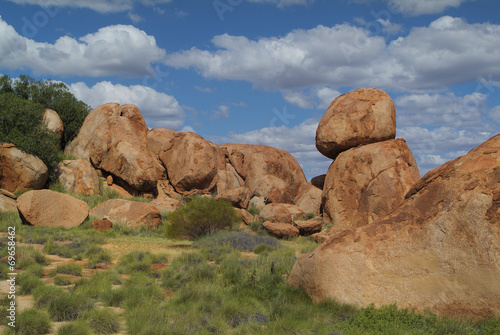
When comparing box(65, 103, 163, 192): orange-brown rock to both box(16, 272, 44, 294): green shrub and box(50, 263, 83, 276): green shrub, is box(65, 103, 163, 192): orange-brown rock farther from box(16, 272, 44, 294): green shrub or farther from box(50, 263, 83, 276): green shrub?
box(16, 272, 44, 294): green shrub

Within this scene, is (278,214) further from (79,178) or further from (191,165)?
(79,178)

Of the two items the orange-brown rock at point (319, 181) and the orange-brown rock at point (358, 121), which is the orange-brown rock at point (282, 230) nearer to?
the orange-brown rock at point (358, 121)

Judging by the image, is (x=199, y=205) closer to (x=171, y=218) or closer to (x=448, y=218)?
(x=171, y=218)

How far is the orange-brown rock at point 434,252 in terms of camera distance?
7074 mm

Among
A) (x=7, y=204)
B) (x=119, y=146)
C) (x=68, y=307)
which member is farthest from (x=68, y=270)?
(x=119, y=146)

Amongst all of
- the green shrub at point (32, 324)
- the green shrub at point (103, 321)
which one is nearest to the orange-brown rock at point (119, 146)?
the green shrub at point (103, 321)

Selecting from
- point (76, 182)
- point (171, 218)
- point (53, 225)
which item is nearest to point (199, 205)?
point (171, 218)

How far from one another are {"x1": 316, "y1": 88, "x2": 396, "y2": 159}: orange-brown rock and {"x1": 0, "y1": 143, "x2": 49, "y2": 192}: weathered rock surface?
14334 millimetres

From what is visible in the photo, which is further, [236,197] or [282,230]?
[236,197]

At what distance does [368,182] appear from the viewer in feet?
65.3

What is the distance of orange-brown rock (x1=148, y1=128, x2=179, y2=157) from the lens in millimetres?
29719

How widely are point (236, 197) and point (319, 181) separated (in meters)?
4.86

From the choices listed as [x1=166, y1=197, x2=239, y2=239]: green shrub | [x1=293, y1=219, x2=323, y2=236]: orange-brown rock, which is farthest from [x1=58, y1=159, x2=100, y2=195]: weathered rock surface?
[x1=293, y1=219, x2=323, y2=236]: orange-brown rock

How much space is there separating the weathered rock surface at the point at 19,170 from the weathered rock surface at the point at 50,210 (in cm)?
505
